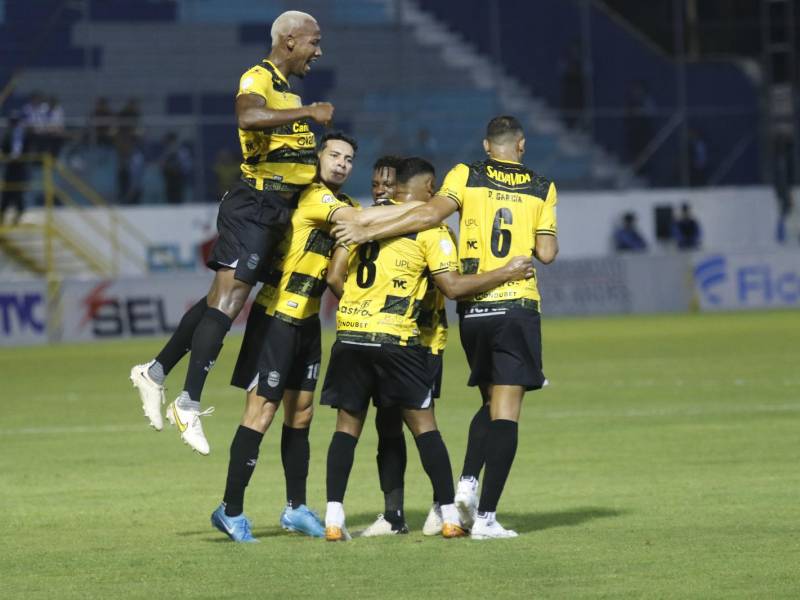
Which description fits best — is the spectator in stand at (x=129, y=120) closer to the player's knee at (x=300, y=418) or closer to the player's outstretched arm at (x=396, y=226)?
the player's knee at (x=300, y=418)

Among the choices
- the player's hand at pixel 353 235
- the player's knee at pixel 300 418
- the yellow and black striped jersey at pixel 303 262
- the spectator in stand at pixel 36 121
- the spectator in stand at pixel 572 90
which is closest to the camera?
the player's hand at pixel 353 235

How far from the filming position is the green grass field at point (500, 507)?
7438 mm

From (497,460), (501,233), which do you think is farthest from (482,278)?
(497,460)

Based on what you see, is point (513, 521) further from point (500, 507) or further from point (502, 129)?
point (502, 129)

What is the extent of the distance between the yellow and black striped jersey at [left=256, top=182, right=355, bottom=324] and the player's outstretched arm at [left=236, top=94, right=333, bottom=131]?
517 mm

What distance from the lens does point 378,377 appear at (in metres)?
8.74

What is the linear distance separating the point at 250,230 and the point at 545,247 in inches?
63.2

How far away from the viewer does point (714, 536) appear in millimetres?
8531

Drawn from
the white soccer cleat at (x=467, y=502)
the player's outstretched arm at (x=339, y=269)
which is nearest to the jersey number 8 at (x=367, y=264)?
the player's outstretched arm at (x=339, y=269)

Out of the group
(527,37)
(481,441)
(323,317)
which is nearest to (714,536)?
(481,441)

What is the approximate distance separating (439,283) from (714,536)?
1.94 metres

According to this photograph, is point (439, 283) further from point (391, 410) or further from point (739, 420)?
point (739, 420)

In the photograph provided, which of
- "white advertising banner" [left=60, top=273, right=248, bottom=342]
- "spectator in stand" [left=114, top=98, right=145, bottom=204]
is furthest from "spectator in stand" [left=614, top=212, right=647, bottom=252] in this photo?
"white advertising banner" [left=60, top=273, right=248, bottom=342]

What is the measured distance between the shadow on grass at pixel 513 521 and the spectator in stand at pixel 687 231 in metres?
29.8
